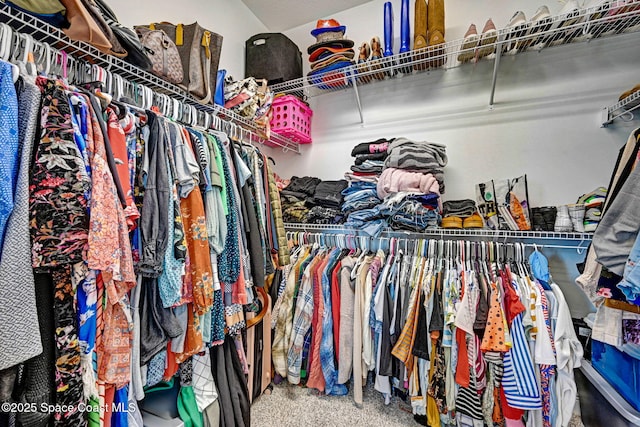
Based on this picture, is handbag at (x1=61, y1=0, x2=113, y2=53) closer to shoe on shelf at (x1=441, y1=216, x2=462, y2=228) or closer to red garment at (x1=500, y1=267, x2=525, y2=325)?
shoe on shelf at (x1=441, y1=216, x2=462, y2=228)

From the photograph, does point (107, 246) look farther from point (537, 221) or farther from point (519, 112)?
point (519, 112)

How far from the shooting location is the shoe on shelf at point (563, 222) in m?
1.33

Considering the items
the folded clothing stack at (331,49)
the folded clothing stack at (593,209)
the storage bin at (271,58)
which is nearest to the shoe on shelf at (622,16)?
the folded clothing stack at (593,209)

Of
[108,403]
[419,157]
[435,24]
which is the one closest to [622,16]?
[435,24]

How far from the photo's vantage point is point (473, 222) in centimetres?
150

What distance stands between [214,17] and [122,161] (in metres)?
1.64

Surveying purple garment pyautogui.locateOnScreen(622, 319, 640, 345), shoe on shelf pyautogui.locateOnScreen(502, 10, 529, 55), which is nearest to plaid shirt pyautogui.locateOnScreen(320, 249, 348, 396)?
purple garment pyautogui.locateOnScreen(622, 319, 640, 345)

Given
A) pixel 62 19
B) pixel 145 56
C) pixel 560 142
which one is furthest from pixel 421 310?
pixel 62 19

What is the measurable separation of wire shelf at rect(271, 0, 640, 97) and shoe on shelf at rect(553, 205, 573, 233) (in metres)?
0.90

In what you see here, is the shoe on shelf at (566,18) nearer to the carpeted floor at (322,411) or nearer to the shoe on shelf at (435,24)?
the shoe on shelf at (435,24)

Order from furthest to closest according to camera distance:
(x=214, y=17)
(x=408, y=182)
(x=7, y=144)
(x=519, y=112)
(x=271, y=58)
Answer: (x=271, y=58)
(x=214, y=17)
(x=519, y=112)
(x=408, y=182)
(x=7, y=144)

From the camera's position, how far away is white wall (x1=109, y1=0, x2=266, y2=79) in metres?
1.42

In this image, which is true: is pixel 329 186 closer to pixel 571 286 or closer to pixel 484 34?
pixel 484 34

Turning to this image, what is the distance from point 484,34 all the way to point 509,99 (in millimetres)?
469
